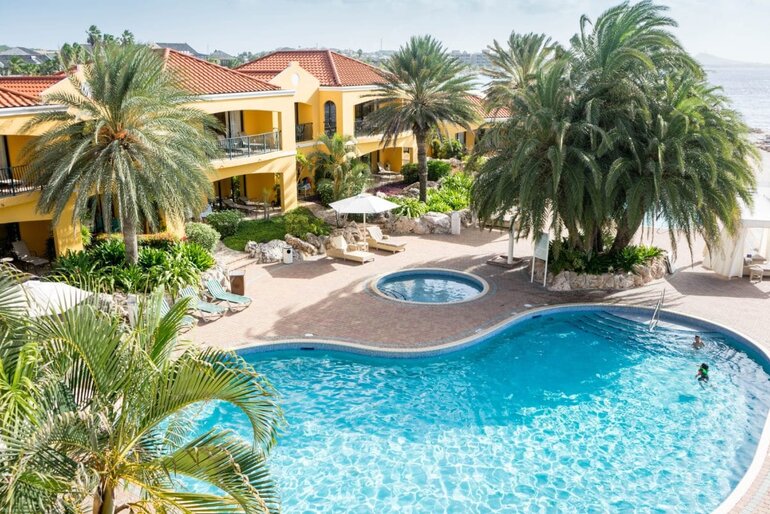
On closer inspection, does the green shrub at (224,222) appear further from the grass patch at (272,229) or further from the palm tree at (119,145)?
the palm tree at (119,145)

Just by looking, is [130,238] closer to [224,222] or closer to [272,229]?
[224,222]

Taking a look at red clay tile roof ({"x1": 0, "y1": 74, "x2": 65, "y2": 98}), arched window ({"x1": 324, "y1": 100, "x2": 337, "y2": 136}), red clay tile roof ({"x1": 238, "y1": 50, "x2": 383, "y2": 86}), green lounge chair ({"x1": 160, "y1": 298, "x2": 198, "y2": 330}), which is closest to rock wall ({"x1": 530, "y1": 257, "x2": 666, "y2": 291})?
green lounge chair ({"x1": 160, "y1": 298, "x2": 198, "y2": 330})

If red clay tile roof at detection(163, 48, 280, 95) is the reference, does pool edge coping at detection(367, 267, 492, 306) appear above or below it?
below

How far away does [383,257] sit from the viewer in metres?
26.4

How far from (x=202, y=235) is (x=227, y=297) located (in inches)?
174

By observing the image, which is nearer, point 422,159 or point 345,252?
point 345,252

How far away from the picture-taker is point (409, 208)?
3042 cm

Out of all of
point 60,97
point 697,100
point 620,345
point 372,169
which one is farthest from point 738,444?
point 372,169

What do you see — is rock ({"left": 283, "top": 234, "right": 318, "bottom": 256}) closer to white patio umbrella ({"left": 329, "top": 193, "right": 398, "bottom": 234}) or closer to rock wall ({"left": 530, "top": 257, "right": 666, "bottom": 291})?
white patio umbrella ({"left": 329, "top": 193, "right": 398, "bottom": 234})

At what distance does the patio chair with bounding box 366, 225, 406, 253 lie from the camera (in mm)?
26902

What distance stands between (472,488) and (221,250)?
628 inches

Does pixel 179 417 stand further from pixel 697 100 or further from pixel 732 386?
pixel 697 100

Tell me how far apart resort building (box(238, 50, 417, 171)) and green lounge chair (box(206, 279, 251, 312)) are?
13788mm

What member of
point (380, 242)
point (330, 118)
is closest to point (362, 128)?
point (330, 118)
